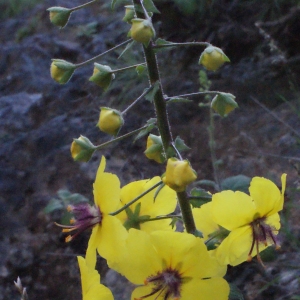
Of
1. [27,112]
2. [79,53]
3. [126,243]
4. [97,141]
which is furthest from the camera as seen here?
[79,53]

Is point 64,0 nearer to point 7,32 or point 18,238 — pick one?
point 7,32

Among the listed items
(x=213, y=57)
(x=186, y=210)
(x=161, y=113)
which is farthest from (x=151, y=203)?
(x=213, y=57)

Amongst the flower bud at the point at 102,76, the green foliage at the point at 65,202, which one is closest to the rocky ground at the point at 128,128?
the green foliage at the point at 65,202

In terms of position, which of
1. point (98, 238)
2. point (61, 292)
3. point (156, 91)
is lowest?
point (61, 292)

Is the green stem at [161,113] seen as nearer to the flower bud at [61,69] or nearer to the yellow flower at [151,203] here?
the yellow flower at [151,203]

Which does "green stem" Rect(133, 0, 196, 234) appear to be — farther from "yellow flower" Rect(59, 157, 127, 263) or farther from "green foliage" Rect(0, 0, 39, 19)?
"green foliage" Rect(0, 0, 39, 19)

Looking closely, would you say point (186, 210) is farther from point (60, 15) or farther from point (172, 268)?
point (60, 15)

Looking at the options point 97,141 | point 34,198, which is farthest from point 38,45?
point 34,198

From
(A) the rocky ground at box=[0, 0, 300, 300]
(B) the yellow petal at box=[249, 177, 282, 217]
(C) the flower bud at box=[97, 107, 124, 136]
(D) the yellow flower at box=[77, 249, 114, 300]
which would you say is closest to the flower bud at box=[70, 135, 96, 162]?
(C) the flower bud at box=[97, 107, 124, 136]
